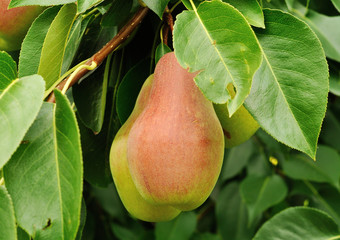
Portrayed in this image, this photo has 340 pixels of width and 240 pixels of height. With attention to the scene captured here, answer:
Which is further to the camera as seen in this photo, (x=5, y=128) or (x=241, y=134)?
(x=241, y=134)

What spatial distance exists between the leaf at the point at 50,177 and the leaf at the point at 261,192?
0.69m

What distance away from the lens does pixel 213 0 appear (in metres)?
0.61

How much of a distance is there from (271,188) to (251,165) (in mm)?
135

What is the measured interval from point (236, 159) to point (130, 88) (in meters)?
0.64

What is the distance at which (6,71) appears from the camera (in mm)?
631

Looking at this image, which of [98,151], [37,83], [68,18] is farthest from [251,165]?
[37,83]

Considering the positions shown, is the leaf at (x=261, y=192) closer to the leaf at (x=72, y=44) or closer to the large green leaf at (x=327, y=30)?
the large green leaf at (x=327, y=30)

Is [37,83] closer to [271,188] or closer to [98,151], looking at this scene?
[98,151]

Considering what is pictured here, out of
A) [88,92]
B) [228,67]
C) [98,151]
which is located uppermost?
[228,67]

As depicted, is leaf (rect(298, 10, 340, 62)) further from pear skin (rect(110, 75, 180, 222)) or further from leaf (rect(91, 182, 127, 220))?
leaf (rect(91, 182, 127, 220))

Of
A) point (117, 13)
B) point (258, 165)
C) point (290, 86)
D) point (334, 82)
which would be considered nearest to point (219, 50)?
point (290, 86)

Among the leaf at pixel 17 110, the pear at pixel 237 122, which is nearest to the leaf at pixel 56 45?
the leaf at pixel 17 110

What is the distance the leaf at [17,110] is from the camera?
51 cm

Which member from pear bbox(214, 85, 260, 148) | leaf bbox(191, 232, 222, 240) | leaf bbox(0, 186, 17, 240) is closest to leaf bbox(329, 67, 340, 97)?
→ pear bbox(214, 85, 260, 148)
